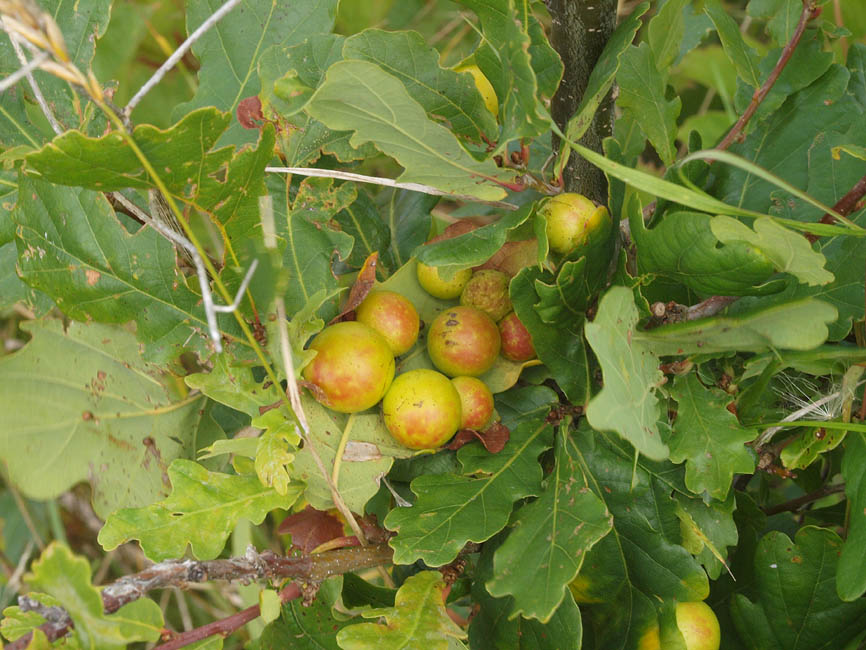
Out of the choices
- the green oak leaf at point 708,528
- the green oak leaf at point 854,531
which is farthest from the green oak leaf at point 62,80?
the green oak leaf at point 854,531

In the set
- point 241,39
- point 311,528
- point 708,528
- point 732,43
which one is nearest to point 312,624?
point 311,528

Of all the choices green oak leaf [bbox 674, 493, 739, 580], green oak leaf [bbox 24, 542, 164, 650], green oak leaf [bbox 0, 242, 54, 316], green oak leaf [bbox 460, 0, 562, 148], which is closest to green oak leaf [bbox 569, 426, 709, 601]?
green oak leaf [bbox 674, 493, 739, 580]

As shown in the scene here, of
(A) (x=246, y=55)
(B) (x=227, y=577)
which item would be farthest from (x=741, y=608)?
(A) (x=246, y=55)

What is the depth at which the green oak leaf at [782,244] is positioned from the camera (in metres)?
0.65

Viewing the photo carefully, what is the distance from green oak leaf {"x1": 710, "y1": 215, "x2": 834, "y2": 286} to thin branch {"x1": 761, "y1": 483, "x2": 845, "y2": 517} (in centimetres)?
42

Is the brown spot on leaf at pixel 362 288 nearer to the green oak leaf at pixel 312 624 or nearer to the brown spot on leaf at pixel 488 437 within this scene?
the brown spot on leaf at pixel 488 437

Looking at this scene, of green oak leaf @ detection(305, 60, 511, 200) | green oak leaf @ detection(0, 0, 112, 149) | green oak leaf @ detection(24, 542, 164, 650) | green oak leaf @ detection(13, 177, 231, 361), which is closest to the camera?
green oak leaf @ detection(24, 542, 164, 650)

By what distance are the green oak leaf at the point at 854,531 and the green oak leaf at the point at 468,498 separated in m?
0.29

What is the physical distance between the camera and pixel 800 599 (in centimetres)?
85

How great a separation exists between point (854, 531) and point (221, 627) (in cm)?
60

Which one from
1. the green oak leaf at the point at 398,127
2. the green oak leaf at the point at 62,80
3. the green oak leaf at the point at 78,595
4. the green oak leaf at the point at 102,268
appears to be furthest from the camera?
the green oak leaf at the point at 62,80

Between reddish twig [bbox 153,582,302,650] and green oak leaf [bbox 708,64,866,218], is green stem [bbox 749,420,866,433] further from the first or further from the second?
reddish twig [bbox 153,582,302,650]

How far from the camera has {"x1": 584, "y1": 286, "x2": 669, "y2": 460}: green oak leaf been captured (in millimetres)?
613

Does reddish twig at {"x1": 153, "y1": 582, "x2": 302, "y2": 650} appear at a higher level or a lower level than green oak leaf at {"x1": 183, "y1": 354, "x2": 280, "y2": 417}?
lower
